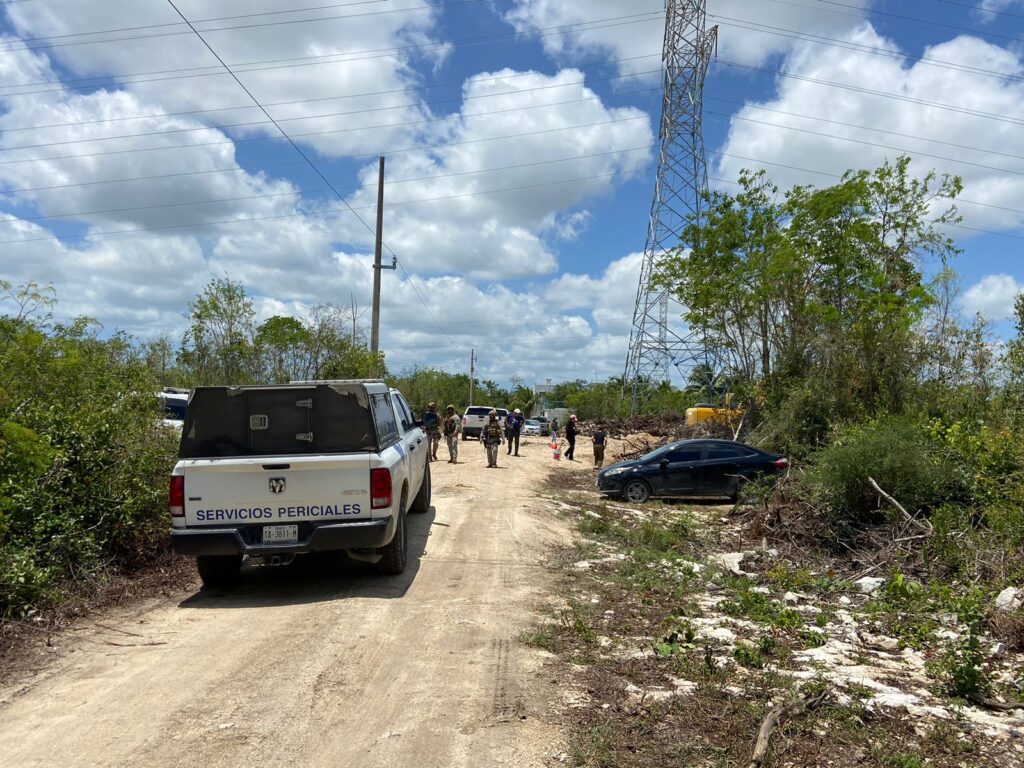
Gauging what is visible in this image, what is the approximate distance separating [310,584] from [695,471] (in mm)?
10713

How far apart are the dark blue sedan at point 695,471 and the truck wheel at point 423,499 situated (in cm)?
602

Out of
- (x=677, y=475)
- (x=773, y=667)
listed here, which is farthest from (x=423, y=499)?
(x=773, y=667)

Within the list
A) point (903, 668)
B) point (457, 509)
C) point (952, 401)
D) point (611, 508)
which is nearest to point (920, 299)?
point (952, 401)

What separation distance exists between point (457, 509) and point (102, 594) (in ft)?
21.8

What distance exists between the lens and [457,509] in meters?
13.5

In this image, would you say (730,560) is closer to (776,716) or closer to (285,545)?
(285,545)

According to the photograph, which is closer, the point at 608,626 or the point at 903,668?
the point at 903,668

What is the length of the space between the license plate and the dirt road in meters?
0.62

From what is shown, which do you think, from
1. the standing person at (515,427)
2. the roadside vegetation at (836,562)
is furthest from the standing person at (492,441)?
the standing person at (515,427)

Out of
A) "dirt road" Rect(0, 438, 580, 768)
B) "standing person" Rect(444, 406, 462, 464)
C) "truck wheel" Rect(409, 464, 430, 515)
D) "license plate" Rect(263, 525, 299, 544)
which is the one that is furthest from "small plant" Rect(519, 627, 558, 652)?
"standing person" Rect(444, 406, 462, 464)

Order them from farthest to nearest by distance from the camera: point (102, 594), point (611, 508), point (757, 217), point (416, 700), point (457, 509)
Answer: point (757, 217), point (611, 508), point (457, 509), point (102, 594), point (416, 700)

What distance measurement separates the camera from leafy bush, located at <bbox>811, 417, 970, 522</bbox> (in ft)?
37.0

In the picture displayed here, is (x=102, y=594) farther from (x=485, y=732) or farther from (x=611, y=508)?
(x=611, y=508)

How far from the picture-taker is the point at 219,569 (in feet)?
26.9
